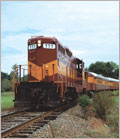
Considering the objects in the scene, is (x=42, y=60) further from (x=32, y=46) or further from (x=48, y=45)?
(x=32, y=46)

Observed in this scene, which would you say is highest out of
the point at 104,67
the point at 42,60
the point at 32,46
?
the point at 32,46

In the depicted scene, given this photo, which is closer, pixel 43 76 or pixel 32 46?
pixel 43 76

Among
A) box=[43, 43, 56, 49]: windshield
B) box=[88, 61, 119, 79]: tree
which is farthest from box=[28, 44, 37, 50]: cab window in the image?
box=[88, 61, 119, 79]: tree

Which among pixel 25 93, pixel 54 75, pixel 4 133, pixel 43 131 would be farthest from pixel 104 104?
pixel 4 133

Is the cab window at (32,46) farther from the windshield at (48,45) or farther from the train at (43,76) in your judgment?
the windshield at (48,45)

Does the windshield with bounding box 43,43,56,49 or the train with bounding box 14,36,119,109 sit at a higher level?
the windshield with bounding box 43,43,56,49

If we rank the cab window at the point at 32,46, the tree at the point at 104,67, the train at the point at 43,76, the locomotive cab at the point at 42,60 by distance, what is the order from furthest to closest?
1. the tree at the point at 104,67
2. the cab window at the point at 32,46
3. the locomotive cab at the point at 42,60
4. the train at the point at 43,76

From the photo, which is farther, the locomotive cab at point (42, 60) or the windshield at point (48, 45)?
the windshield at point (48, 45)

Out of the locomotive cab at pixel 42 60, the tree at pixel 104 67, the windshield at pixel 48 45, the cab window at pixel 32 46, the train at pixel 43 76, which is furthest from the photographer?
the tree at pixel 104 67

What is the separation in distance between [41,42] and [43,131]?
518cm

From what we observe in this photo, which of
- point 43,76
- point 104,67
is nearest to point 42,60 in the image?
point 43,76

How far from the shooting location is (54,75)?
9133 millimetres

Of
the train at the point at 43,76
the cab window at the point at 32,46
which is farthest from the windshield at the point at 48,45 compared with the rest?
the cab window at the point at 32,46

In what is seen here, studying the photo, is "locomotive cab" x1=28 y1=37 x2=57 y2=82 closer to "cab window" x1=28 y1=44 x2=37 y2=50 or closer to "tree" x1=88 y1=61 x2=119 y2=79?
"cab window" x1=28 y1=44 x2=37 y2=50
